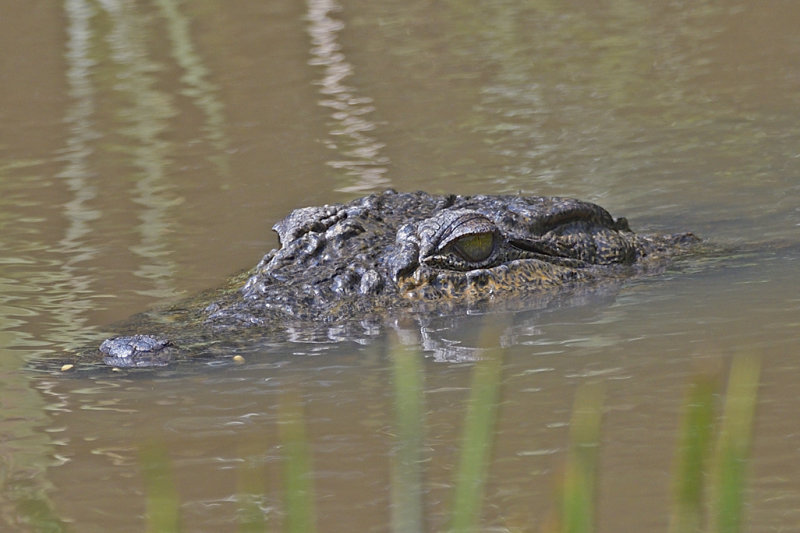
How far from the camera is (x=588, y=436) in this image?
1.73 m

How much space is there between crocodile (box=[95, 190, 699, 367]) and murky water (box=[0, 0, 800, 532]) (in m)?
0.32

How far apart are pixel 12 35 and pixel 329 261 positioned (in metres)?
14.9

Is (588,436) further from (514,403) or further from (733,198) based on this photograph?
(733,198)

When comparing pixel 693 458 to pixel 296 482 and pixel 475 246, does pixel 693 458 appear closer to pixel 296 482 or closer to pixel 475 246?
pixel 296 482

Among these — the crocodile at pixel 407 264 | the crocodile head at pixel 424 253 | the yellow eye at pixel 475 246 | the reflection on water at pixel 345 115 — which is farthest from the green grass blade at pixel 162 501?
the reflection on water at pixel 345 115

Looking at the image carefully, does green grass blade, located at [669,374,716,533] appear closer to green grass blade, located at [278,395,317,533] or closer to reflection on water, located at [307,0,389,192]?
green grass blade, located at [278,395,317,533]

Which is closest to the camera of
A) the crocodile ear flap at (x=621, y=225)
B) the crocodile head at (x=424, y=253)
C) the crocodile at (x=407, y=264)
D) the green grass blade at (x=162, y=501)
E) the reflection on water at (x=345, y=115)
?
the green grass blade at (x=162, y=501)

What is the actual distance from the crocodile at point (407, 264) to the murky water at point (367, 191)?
1.04 ft

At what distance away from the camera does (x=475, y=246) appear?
20.2 feet

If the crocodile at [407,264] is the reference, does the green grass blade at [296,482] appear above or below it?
above

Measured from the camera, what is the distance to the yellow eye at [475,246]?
240 inches

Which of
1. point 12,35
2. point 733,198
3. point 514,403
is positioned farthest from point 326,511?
point 12,35

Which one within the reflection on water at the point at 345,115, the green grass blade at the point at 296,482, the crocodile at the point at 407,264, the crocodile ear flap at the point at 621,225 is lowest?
the reflection on water at the point at 345,115

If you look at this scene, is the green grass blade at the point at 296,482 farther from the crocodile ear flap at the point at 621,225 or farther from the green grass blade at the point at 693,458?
the crocodile ear flap at the point at 621,225
